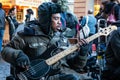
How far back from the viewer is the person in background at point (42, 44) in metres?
4.75

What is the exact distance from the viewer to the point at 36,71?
4766 mm

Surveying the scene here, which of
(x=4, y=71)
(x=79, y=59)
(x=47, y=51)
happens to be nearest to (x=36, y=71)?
(x=47, y=51)

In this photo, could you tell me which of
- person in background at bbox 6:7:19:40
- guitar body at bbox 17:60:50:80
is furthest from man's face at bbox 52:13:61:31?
person in background at bbox 6:7:19:40

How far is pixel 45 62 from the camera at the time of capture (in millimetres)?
4766

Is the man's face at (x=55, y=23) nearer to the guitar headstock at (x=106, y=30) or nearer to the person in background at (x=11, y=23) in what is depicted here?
the guitar headstock at (x=106, y=30)

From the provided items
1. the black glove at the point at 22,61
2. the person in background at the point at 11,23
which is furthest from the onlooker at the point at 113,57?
the person in background at the point at 11,23

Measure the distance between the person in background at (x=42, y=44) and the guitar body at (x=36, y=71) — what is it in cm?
2

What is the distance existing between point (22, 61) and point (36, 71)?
269 millimetres

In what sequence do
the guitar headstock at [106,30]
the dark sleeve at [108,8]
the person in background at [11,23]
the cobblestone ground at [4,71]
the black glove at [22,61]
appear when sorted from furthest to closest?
the person in background at [11,23]
the cobblestone ground at [4,71]
the dark sleeve at [108,8]
the guitar headstock at [106,30]
the black glove at [22,61]

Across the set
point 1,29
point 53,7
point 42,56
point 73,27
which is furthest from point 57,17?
point 1,29

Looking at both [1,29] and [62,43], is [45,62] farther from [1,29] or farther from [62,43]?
[1,29]

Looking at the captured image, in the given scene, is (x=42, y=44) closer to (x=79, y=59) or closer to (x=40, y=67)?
(x=40, y=67)

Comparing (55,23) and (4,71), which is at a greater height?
(55,23)

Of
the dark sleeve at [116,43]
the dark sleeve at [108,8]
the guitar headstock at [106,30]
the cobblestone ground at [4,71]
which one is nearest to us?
the dark sleeve at [116,43]
